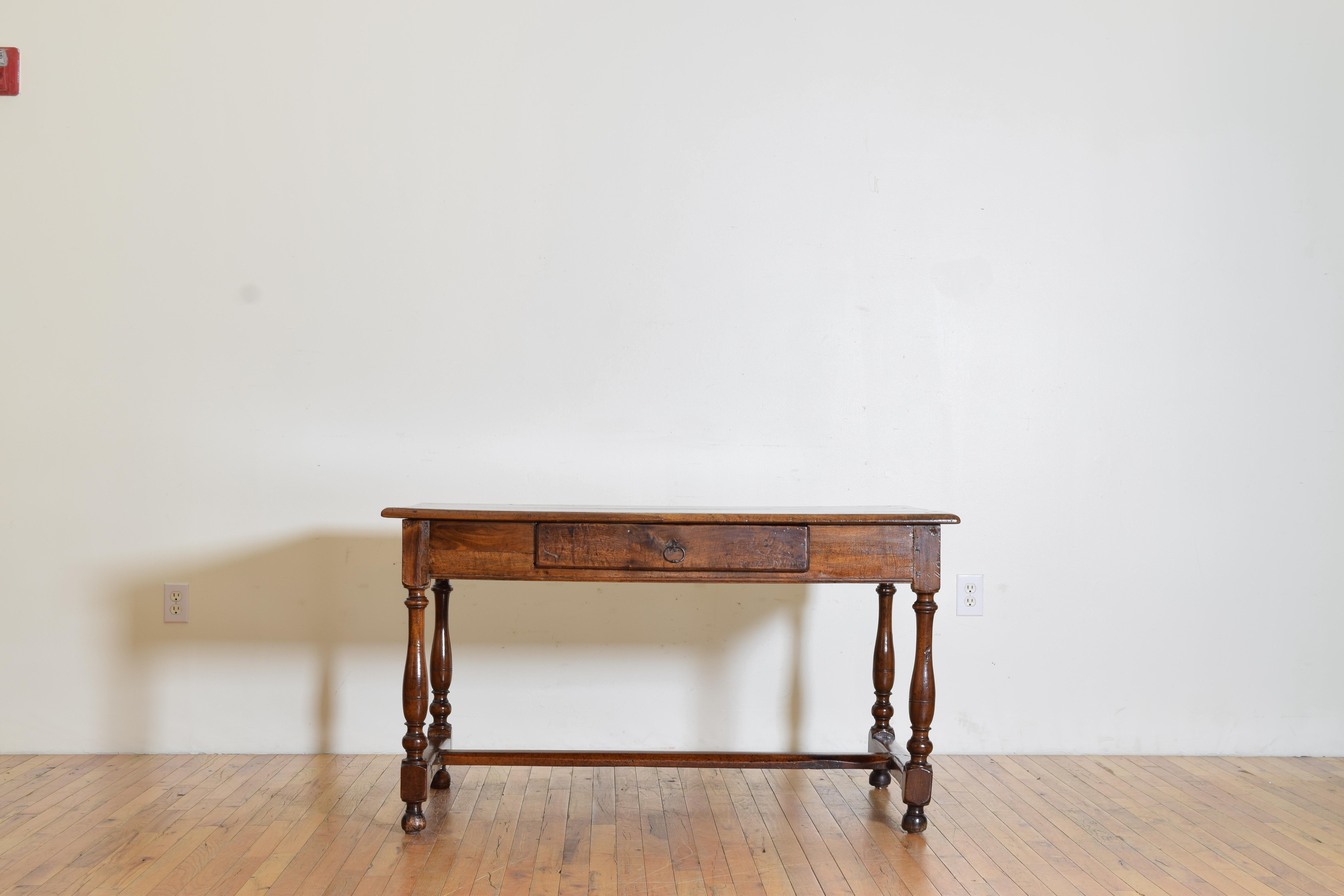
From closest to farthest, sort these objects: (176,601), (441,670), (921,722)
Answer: (921,722), (441,670), (176,601)

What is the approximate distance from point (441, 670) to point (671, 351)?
3.22 ft

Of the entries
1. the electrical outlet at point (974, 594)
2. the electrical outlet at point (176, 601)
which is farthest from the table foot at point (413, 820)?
the electrical outlet at point (974, 594)

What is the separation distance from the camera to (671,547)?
5.97 ft

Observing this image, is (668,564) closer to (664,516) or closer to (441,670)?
(664,516)

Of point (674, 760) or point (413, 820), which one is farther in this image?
point (674, 760)

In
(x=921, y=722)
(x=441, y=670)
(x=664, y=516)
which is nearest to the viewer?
(x=664, y=516)

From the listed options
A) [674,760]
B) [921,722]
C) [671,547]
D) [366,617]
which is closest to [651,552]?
[671,547]

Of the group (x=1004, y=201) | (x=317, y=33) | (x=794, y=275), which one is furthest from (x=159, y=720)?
(x=1004, y=201)

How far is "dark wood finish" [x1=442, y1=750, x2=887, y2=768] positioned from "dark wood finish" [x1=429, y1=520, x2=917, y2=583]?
1.31 feet

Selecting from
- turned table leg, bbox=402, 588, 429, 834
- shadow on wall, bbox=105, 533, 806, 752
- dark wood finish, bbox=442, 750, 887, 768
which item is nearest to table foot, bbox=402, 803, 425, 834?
turned table leg, bbox=402, 588, 429, 834

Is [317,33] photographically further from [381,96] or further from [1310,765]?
[1310,765]

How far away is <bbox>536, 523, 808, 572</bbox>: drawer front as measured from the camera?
1820mm

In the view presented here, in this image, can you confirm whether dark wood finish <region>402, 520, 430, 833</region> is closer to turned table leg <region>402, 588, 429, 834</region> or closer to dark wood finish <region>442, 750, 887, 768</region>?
turned table leg <region>402, 588, 429, 834</region>

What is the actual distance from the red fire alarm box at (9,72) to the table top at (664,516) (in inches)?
65.7
